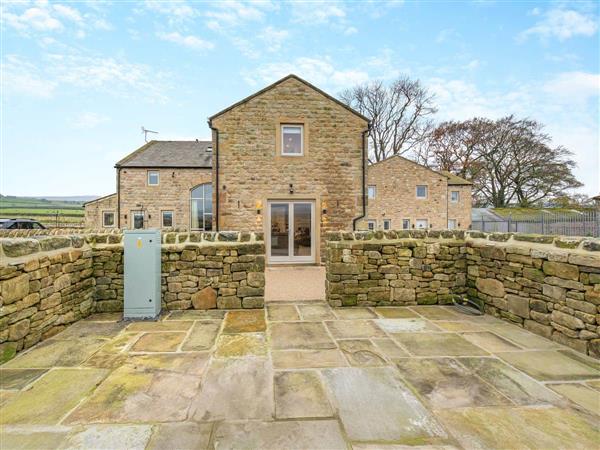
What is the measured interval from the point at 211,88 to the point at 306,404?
1456 cm

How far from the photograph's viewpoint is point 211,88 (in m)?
13.2

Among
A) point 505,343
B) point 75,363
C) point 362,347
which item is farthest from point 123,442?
Result: point 505,343

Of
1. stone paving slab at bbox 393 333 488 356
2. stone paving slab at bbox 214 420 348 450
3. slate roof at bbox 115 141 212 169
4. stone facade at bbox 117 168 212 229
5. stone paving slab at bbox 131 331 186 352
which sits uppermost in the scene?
slate roof at bbox 115 141 212 169

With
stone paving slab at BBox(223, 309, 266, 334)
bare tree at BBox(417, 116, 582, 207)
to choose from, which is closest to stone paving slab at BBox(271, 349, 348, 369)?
stone paving slab at BBox(223, 309, 266, 334)

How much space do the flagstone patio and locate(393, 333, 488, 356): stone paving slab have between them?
0.08 feet

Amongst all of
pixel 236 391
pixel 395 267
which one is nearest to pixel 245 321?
pixel 236 391

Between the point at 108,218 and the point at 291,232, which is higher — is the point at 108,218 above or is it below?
above

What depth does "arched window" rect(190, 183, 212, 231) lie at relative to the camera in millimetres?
18438

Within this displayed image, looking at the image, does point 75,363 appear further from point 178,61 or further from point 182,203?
point 182,203

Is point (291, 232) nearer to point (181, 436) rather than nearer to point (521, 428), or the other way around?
point (181, 436)

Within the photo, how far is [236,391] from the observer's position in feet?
7.29

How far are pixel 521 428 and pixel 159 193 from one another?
19.8 meters

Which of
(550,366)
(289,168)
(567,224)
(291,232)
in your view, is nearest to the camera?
(550,366)

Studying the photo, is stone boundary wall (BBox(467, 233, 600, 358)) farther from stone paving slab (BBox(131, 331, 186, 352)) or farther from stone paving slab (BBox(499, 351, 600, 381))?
stone paving slab (BBox(131, 331, 186, 352))
